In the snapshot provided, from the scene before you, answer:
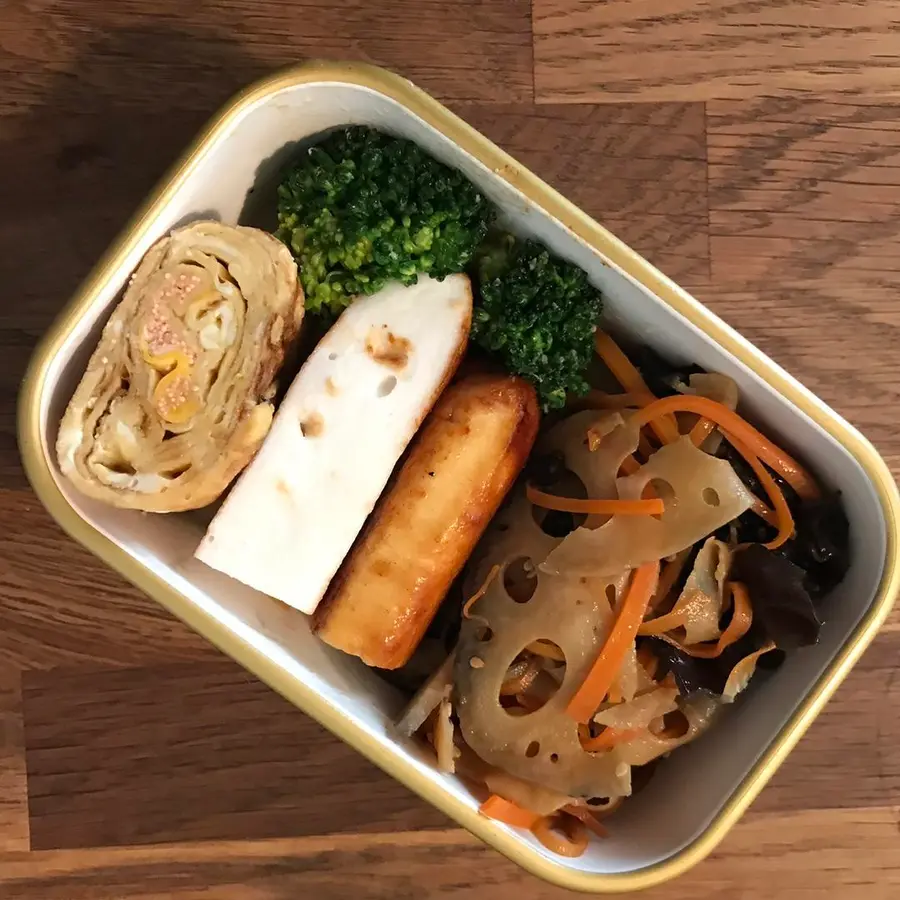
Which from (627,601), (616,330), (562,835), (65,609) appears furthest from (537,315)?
(65,609)

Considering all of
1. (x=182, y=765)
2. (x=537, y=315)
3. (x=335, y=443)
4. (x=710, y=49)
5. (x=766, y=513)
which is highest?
(x=710, y=49)

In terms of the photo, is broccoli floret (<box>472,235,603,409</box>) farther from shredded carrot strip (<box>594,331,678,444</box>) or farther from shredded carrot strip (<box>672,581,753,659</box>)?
shredded carrot strip (<box>672,581,753,659</box>)

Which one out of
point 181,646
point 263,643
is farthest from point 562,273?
point 181,646

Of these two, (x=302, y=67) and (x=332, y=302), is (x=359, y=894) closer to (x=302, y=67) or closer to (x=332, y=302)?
(x=332, y=302)

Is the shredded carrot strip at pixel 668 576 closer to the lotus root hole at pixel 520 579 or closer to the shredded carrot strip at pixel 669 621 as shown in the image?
the shredded carrot strip at pixel 669 621

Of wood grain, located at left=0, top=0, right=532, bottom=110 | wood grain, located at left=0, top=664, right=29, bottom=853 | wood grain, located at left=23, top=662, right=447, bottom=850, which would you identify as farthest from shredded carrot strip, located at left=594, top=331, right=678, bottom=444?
wood grain, located at left=0, top=664, right=29, bottom=853

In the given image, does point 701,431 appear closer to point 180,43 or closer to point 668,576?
point 668,576
